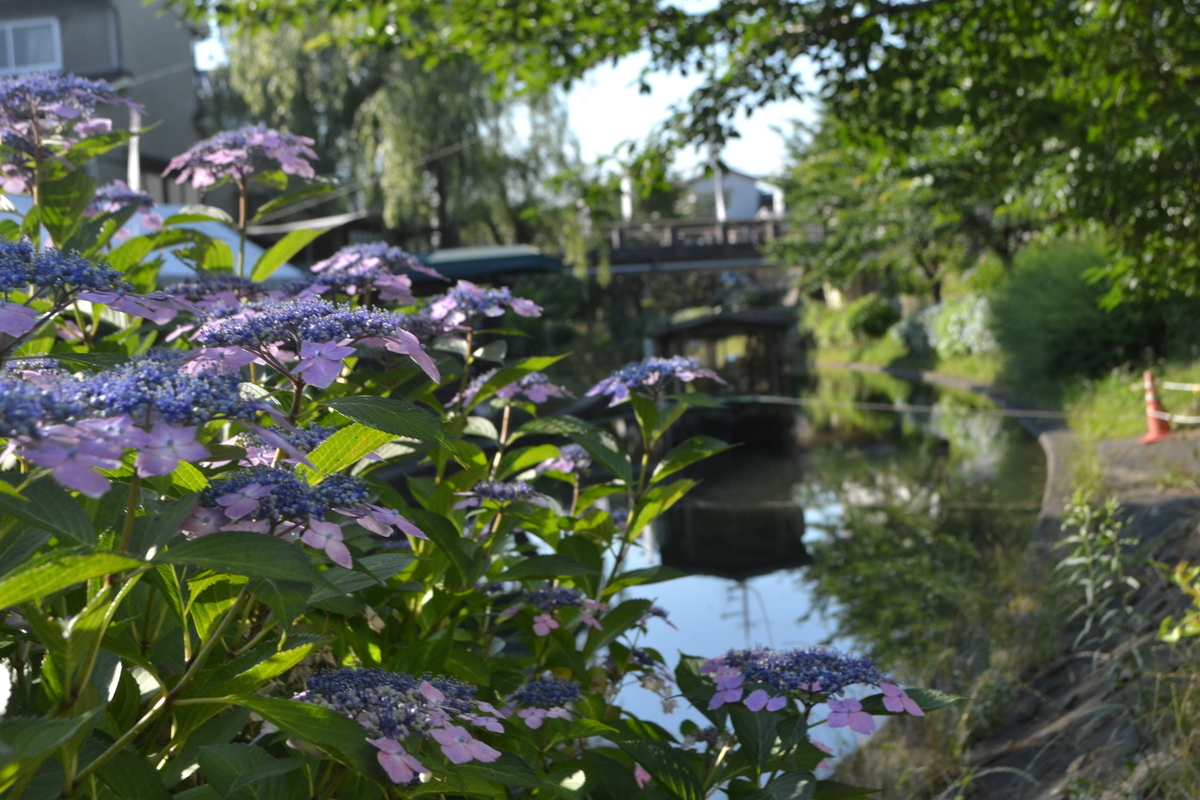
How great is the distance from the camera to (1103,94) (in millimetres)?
6750

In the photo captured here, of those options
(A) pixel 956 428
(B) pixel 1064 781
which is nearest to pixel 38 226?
(B) pixel 1064 781

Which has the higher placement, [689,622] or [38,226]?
[38,226]

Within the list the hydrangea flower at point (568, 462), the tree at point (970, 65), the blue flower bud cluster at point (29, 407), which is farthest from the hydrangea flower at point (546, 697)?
the tree at point (970, 65)

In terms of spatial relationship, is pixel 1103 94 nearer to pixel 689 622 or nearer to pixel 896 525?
pixel 896 525

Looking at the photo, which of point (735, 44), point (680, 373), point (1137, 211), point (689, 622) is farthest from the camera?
point (735, 44)

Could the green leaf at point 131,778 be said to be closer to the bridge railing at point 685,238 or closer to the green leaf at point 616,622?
the green leaf at point 616,622

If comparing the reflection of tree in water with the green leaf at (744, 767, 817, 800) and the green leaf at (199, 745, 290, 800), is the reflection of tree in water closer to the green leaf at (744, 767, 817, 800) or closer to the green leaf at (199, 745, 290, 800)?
the green leaf at (744, 767, 817, 800)

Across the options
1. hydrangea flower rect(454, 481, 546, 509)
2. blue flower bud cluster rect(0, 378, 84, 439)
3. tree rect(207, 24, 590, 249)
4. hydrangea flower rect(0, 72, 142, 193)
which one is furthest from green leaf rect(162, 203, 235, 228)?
tree rect(207, 24, 590, 249)

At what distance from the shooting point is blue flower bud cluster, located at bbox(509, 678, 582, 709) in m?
1.69

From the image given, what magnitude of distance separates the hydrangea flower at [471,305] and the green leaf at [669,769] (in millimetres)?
882

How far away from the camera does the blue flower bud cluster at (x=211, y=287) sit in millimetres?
1868

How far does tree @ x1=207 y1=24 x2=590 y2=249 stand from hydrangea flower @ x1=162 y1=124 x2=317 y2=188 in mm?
15891

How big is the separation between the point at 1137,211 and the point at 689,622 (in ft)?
13.0

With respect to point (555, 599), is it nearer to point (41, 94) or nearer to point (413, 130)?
point (41, 94)
